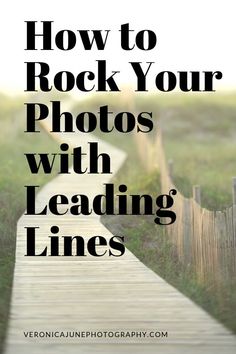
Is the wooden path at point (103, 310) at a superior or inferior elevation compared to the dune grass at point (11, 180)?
inferior

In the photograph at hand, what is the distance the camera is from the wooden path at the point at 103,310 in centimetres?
672

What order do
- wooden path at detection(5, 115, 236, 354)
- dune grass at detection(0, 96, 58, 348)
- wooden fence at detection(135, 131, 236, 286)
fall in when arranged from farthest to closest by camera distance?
dune grass at detection(0, 96, 58, 348) < wooden fence at detection(135, 131, 236, 286) < wooden path at detection(5, 115, 236, 354)

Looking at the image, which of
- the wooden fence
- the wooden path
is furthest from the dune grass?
the wooden fence

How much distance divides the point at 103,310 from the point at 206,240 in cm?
212

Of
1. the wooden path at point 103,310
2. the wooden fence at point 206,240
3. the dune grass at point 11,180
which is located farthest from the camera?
the dune grass at point 11,180

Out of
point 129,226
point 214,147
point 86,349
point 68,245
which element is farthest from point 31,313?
point 214,147

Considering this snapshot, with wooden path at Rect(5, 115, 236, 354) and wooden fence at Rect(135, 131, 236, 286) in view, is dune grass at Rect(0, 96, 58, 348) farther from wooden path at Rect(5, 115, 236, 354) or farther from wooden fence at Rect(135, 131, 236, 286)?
wooden fence at Rect(135, 131, 236, 286)

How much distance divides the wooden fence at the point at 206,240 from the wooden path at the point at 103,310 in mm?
614

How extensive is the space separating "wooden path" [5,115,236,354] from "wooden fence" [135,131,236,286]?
2.01 feet

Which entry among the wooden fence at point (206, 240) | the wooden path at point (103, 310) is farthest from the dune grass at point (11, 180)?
the wooden fence at point (206, 240)

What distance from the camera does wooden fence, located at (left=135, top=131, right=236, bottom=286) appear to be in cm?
888

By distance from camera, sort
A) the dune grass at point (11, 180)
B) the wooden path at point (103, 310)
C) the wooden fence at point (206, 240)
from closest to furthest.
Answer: the wooden path at point (103, 310) < the wooden fence at point (206, 240) < the dune grass at point (11, 180)

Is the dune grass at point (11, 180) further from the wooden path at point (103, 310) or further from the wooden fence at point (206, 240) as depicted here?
the wooden fence at point (206, 240)

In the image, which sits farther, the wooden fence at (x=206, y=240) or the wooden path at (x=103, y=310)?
the wooden fence at (x=206, y=240)
